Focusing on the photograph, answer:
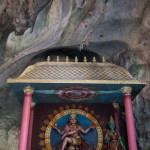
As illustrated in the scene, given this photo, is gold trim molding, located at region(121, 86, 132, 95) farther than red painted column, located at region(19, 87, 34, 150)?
Yes

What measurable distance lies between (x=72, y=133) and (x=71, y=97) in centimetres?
116

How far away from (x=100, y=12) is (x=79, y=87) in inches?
107

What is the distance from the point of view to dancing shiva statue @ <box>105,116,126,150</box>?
6.23 meters

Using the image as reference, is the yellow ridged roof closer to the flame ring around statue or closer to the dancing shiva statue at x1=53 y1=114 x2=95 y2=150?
the dancing shiva statue at x1=53 y1=114 x2=95 y2=150

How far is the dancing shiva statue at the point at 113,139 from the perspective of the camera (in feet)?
20.4

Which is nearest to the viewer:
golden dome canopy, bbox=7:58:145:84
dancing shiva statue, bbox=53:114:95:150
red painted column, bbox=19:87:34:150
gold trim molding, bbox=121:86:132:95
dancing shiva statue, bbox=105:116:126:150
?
red painted column, bbox=19:87:34:150

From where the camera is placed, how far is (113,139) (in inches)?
250

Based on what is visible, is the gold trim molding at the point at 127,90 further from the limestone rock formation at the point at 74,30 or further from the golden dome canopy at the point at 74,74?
the limestone rock formation at the point at 74,30

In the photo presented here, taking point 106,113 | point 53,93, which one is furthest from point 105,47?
point 53,93

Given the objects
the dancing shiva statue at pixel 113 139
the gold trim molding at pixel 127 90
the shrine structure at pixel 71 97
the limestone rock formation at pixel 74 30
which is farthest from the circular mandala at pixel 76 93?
the limestone rock formation at pixel 74 30

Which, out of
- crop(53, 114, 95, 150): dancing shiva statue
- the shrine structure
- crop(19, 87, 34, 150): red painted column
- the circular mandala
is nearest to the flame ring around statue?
the shrine structure

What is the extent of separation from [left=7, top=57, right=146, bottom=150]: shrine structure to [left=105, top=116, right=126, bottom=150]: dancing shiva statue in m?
0.44

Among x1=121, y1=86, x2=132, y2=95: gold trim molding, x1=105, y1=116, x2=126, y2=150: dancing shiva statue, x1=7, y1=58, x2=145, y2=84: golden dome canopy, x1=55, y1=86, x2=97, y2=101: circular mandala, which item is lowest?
x1=105, y1=116, x2=126, y2=150: dancing shiva statue

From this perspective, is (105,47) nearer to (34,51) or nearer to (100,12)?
(100,12)
